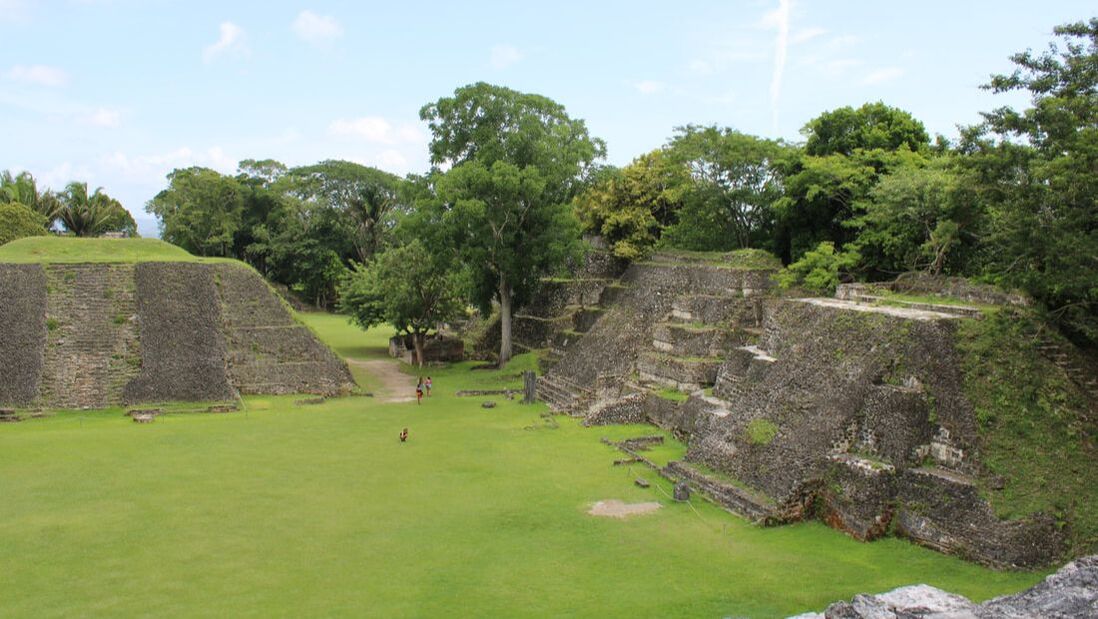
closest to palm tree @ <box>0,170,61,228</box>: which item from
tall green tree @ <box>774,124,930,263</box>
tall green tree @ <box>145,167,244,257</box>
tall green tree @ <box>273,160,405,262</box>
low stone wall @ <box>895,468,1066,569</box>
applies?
tall green tree @ <box>145,167,244,257</box>

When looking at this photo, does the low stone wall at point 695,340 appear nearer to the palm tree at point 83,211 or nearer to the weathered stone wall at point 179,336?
the weathered stone wall at point 179,336

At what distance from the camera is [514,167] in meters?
29.8

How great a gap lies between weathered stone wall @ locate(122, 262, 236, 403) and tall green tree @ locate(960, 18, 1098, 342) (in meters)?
23.3

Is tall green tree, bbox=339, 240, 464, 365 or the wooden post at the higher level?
tall green tree, bbox=339, 240, 464, 365

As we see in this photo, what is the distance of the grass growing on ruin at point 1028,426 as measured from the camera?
40.5ft

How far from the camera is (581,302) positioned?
114 feet

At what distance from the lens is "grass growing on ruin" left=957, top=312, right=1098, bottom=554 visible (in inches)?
487

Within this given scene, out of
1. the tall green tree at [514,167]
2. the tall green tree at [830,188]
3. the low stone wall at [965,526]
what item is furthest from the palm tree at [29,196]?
the low stone wall at [965,526]

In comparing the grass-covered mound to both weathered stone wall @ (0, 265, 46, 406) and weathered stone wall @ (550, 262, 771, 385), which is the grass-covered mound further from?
weathered stone wall @ (550, 262, 771, 385)

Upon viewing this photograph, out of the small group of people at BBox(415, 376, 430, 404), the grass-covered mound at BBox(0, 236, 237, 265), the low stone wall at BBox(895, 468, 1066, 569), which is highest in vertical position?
the grass-covered mound at BBox(0, 236, 237, 265)

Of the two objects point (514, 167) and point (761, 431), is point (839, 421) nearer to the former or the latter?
point (761, 431)

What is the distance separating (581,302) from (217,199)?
114ft

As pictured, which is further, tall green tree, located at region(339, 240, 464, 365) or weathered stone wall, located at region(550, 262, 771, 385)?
tall green tree, located at region(339, 240, 464, 365)

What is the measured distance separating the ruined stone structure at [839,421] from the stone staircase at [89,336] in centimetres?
1576
